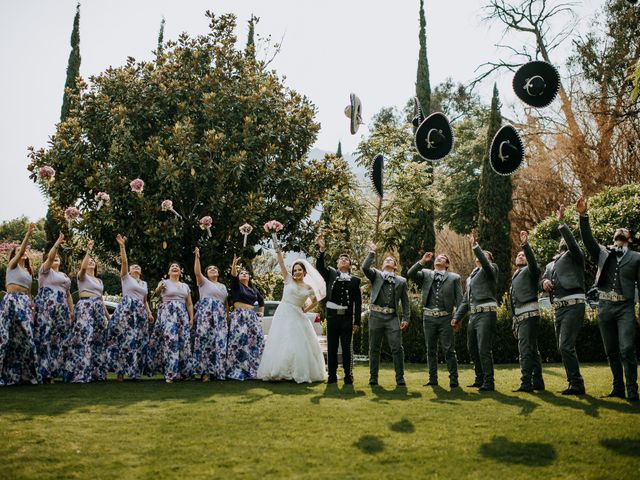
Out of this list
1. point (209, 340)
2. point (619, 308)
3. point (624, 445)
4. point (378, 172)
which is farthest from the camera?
point (378, 172)

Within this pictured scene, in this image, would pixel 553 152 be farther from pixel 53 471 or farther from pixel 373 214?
pixel 53 471

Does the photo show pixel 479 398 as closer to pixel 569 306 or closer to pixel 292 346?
pixel 569 306

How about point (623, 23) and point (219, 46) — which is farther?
point (623, 23)

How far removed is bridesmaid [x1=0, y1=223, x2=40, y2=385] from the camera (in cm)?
980

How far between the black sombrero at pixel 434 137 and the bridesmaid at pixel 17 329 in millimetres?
6302

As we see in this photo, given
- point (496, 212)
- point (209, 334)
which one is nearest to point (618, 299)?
point (209, 334)

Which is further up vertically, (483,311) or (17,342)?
(483,311)

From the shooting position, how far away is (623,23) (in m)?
22.2

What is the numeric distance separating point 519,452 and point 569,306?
3718mm

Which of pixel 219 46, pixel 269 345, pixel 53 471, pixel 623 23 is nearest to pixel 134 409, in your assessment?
pixel 53 471

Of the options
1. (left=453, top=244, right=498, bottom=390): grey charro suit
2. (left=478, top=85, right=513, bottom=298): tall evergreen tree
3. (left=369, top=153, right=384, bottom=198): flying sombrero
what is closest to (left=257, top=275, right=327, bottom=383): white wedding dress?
(left=453, top=244, right=498, bottom=390): grey charro suit

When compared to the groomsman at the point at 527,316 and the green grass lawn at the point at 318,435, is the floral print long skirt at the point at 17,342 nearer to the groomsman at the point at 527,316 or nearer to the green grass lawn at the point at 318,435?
the green grass lawn at the point at 318,435

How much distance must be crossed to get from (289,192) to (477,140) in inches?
779

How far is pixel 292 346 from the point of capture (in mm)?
10586
